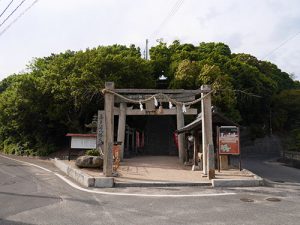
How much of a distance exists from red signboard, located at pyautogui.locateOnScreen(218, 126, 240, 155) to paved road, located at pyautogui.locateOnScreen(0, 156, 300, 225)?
3.56 metres

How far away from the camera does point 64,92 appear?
26.6m

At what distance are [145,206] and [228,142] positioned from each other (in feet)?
24.5

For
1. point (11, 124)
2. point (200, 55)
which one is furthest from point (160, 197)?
point (200, 55)

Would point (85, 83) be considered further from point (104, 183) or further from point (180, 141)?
point (104, 183)

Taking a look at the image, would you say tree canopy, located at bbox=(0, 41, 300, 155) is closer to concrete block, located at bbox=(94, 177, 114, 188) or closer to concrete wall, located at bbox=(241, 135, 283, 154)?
concrete wall, located at bbox=(241, 135, 283, 154)

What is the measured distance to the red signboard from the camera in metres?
14.6

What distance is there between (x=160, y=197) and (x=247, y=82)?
2993cm

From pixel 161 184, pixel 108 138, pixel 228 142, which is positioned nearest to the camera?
pixel 161 184

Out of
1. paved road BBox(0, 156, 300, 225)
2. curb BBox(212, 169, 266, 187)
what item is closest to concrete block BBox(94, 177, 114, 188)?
paved road BBox(0, 156, 300, 225)

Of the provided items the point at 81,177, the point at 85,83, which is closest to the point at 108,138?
the point at 81,177

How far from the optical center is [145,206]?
8.24m

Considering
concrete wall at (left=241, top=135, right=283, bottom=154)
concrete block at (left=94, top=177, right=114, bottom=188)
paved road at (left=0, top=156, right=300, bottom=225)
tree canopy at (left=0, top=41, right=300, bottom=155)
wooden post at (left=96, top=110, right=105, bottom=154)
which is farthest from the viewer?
concrete wall at (left=241, top=135, right=283, bottom=154)

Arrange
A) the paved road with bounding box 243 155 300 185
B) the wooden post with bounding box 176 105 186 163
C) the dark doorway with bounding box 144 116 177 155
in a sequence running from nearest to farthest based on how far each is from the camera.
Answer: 1. the paved road with bounding box 243 155 300 185
2. the wooden post with bounding box 176 105 186 163
3. the dark doorway with bounding box 144 116 177 155

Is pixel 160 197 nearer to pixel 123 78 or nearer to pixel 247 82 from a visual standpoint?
pixel 123 78
